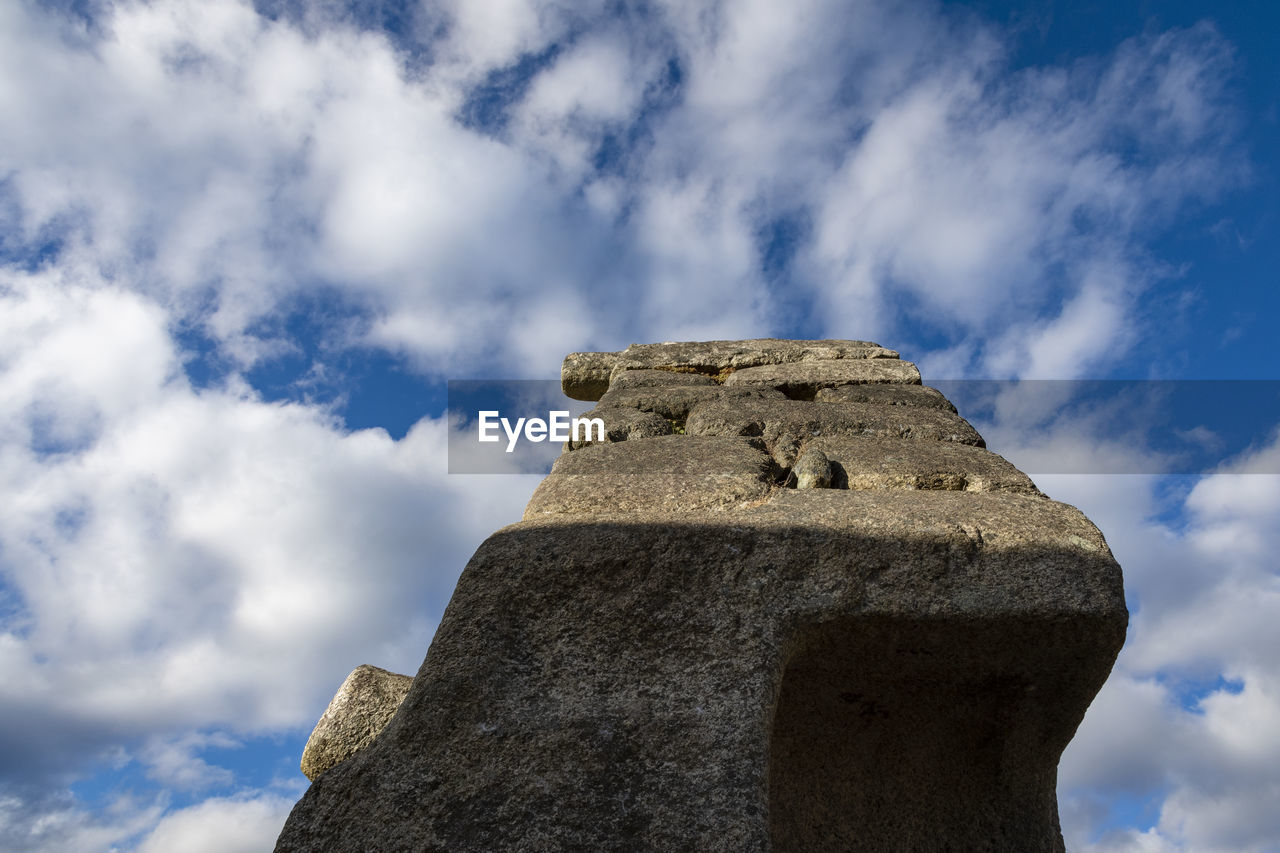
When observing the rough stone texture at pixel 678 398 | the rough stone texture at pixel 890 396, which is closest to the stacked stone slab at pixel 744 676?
the rough stone texture at pixel 678 398

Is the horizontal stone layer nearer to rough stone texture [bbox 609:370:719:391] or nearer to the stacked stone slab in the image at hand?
the stacked stone slab

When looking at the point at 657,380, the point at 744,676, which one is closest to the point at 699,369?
the point at 657,380

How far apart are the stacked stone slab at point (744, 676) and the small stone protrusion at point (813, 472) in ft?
0.04

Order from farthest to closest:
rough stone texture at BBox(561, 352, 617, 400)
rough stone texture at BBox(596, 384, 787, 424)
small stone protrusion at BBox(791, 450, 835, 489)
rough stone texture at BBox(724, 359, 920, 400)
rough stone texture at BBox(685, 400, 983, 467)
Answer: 1. rough stone texture at BBox(561, 352, 617, 400)
2. rough stone texture at BBox(724, 359, 920, 400)
3. rough stone texture at BBox(596, 384, 787, 424)
4. rough stone texture at BBox(685, 400, 983, 467)
5. small stone protrusion at BBox(791, 450, 835, 489)

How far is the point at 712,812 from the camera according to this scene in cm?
135

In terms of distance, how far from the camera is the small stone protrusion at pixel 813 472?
2.14m

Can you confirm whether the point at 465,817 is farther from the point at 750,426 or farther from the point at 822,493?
the point at 750,426

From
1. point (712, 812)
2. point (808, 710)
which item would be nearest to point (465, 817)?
point (712, 812)

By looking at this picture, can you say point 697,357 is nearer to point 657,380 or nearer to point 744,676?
point 657,380

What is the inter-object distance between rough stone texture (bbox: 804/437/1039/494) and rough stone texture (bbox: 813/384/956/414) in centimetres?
54

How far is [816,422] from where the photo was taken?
2654 mm

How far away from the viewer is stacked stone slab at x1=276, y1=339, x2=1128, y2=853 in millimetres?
1407

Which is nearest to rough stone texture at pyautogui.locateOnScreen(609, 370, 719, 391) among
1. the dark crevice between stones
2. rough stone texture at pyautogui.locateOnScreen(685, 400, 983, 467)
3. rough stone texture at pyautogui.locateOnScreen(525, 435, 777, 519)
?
the dark crevice between stones

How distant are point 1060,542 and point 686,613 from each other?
729mm
